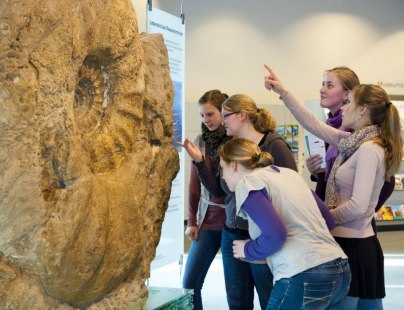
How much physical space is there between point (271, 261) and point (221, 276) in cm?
407

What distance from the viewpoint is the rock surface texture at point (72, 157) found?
1.87 meters

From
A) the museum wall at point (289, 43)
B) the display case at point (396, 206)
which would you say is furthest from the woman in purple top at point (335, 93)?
the museum wall at point (289, 43)

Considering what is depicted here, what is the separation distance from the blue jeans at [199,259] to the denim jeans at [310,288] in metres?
1.29

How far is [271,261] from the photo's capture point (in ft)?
8.54

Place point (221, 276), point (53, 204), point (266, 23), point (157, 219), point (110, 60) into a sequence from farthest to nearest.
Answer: point (266, 23), point (221, 276), point (157, 219), point (110, 60), point (53, 204)

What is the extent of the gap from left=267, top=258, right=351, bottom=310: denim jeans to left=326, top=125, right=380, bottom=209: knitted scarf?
627 mm

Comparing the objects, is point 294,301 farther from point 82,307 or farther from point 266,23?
point 266,23

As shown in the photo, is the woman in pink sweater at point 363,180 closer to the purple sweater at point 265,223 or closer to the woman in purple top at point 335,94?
the woman in purple top at point 335,94

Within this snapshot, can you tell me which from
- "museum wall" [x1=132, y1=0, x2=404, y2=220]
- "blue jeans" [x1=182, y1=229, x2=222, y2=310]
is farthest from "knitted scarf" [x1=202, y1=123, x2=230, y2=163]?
"museum wall" [x1=132, y1=0, x2=404, y2=220]

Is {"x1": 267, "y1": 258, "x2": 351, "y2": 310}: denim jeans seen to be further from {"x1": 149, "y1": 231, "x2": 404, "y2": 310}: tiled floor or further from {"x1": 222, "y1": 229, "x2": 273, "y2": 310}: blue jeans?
{"x1": 149, "y1": 231, "x2": 404, "y2": 310}: tiled floor

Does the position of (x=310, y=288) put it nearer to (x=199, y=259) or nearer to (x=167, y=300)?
(x=167, y=300)

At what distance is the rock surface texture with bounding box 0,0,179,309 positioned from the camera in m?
1.87

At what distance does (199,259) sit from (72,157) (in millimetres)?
1916

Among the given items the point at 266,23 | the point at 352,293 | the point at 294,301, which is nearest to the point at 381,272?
the point at 352,293
